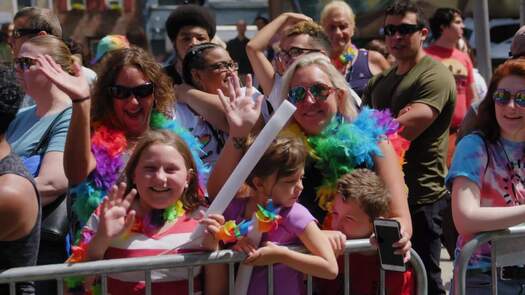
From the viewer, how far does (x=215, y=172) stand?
11.8 ft

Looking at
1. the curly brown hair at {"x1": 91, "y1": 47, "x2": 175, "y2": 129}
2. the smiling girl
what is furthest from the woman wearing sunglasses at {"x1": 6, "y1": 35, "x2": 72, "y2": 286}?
the smiling girl

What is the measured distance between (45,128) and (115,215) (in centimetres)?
107

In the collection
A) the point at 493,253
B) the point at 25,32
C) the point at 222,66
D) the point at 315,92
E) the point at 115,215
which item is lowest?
the point at 493,253

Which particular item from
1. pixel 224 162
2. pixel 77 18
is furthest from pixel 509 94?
pixel 77 18

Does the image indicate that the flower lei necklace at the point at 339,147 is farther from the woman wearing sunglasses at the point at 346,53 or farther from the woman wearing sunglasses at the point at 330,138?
the woman wearing sunglasses at the point at 346,53

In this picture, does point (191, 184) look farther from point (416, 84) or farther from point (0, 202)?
point (416, 84)

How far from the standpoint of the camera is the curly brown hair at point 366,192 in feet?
11.8

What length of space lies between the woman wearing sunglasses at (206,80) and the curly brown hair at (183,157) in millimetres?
1013

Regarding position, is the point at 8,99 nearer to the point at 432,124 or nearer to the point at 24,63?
the point at 24,63

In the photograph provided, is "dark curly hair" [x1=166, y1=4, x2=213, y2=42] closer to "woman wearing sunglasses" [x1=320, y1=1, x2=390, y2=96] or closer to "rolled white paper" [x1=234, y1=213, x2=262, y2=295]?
"woman wearing sunglasses" [x1=320, y1=1, x2=390, y2=96]

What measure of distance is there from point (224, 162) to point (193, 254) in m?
0.47

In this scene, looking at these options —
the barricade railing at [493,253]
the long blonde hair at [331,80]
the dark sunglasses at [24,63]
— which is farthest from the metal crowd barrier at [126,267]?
the dark sunglasses at [24,63]

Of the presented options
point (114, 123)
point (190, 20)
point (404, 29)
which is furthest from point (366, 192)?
point (190, 20)

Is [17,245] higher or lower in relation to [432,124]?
higher
